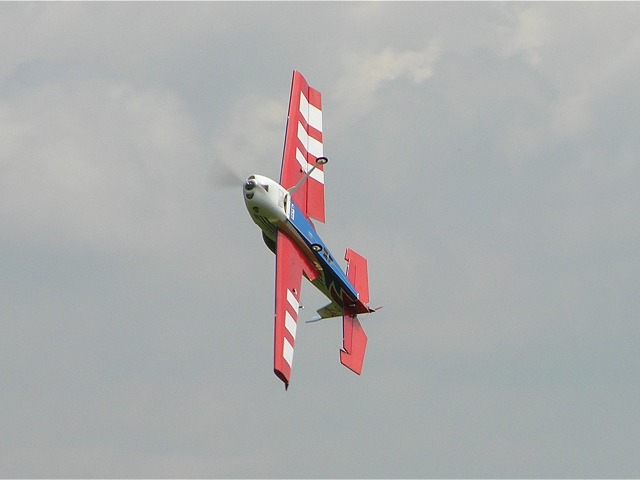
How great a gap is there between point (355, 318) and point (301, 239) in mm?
4108

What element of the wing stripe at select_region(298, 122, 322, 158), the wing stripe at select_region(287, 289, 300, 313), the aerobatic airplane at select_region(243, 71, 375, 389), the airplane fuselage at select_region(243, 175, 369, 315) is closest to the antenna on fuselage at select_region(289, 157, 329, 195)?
the aerobatic airplane at select_region(243, 71, 375, 389)

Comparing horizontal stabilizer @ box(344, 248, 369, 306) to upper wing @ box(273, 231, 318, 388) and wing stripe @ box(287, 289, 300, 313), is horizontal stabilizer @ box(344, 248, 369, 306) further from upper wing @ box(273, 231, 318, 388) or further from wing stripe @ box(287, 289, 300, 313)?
wing stripe @ box(287, 289, 300, 313)

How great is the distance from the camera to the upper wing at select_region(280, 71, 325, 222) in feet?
156

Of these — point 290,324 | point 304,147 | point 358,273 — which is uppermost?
point 304,147

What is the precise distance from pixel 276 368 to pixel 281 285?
127 inches

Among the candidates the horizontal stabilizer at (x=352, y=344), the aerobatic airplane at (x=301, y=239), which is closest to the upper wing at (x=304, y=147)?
the aerobatic airplane at (x=301, y=239)

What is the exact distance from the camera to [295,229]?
148ft

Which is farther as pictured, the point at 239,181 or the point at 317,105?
the point at 317,105

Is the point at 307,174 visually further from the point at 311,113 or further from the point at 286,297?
the point at 286,297

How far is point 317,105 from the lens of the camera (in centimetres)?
5091

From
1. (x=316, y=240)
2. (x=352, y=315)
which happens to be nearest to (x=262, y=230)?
(x=316, y=240)

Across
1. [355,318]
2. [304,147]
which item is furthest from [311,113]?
[355,318]

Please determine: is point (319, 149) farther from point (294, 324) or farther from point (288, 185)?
point (294, 324)

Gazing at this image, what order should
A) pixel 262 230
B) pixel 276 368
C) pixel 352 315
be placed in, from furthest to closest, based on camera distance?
pixel 352 315 → pixel 262 230 → pixel 276 368
